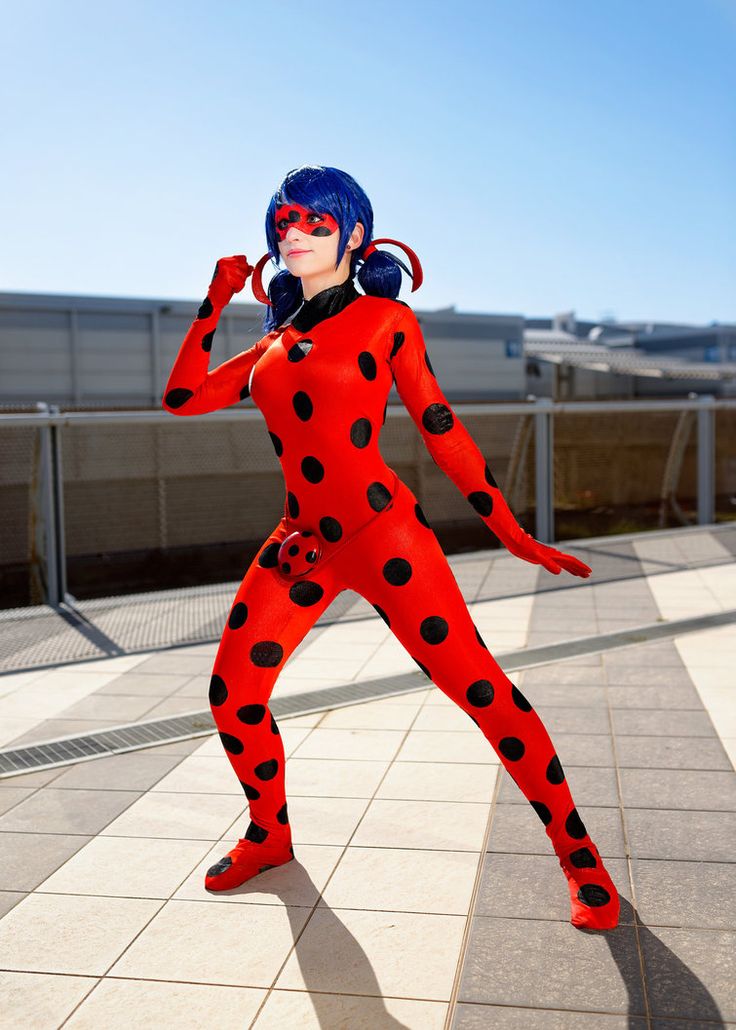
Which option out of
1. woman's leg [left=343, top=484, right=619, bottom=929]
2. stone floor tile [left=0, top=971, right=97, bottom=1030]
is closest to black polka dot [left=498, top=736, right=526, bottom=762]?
woman's leg [left=343, top=484, right=619, bottom=929]

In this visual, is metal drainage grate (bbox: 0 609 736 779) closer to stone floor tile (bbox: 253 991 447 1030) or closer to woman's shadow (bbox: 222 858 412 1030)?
woman's shadow (bbox: 222 858 412 1030)

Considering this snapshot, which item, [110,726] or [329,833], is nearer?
[329,833]

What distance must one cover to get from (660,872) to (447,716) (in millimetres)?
1689

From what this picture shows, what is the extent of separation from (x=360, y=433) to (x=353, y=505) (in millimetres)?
192

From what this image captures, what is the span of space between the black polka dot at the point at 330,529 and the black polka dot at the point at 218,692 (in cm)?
50

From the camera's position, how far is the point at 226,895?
9.53 feet

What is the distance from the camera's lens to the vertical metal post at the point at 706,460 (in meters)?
10.5

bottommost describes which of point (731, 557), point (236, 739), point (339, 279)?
point (731, 557)

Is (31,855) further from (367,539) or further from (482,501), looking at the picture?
(482,501)

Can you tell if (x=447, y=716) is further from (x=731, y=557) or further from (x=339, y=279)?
(x=731, y=557)

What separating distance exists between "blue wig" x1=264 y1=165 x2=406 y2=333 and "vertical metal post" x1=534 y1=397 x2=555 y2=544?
258 inches

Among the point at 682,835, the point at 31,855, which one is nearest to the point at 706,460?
the point at 682,835

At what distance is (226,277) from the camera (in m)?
2.83

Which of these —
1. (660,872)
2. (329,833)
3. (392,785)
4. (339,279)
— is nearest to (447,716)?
(392,785)
